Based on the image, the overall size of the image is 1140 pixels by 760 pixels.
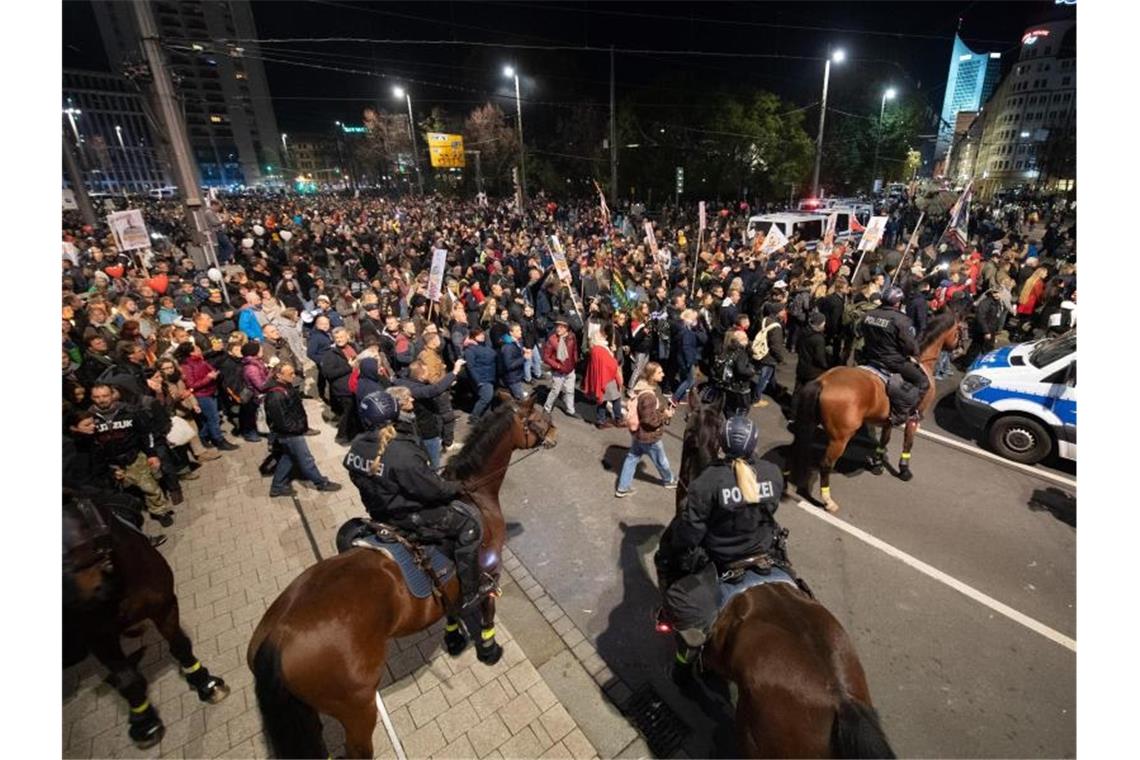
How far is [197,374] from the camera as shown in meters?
7.68

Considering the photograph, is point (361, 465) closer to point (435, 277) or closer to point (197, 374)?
point (197, 374)

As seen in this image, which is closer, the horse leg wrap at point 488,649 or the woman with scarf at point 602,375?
the horse leg wrap at point 488,649

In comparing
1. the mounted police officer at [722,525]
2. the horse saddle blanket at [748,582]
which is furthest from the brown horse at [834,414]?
the horse saddle blanket at [748,582]

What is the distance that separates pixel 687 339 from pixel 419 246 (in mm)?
16638

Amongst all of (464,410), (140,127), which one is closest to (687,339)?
(464,410)

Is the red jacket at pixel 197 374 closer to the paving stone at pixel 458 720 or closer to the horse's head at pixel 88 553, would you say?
the horse's head at pixel 88 553

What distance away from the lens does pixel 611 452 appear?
7.95m

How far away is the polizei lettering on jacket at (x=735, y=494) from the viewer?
11.3ft

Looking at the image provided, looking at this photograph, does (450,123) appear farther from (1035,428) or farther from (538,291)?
(1035,428)

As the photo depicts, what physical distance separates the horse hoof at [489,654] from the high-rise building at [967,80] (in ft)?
607

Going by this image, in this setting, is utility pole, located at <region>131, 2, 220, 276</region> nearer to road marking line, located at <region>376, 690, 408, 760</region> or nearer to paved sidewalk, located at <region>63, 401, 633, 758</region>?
paved sidewalk, located at <region>63, 401, 633, 758</region>

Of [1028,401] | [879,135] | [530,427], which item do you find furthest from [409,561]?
[879,135]

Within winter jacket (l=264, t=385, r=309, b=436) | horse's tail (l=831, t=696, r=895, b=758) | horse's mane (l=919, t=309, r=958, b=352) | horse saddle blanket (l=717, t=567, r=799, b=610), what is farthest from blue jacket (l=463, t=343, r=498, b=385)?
horse's tail (l=831, t=696, r=895, b=758)

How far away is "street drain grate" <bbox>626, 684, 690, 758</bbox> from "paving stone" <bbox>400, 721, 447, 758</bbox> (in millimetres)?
1438
